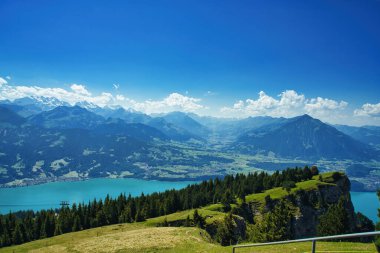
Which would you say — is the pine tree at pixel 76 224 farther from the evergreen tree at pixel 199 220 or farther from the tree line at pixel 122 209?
the evergreen tree at pixel 199 220

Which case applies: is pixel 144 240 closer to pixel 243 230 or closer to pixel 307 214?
pixel 243 230

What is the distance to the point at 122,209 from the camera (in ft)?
392

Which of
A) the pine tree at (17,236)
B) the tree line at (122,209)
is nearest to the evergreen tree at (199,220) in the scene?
the tree line at (122,209)

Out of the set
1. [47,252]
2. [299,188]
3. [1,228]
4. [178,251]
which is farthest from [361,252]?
[1,228]

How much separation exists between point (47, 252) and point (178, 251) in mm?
23697

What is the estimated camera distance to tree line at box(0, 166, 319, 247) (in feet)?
350

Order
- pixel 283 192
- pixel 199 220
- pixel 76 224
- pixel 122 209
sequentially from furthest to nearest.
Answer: pixel 283 192 < pixel 122 209 < pixel 76 224 < pixel 199 220

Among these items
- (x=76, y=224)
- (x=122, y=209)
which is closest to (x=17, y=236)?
(x=76, y=224)

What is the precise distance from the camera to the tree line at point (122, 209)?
107m

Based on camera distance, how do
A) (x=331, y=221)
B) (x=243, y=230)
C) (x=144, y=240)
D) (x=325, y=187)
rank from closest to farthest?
1. (x=144, y=240)
2. (x=331, y=221)
3. (x=243, y=230)
4. (x=325, y=187)

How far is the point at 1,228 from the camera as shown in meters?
111

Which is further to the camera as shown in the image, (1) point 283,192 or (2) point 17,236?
(1) point 283,192

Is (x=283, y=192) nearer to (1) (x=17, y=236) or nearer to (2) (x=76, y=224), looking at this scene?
(2) (x=76, y=224)

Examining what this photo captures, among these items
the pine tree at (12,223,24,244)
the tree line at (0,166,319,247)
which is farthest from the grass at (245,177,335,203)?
the pine tree at (12,223,24,244)
